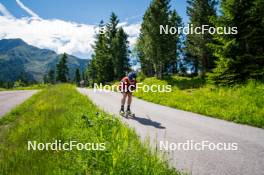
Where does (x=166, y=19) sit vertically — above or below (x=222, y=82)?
above

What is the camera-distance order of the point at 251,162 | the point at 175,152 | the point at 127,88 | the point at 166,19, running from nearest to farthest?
1. the point at 251,162
2. the point at 175,152
3. the point at 127,88
4. the point at 166,19

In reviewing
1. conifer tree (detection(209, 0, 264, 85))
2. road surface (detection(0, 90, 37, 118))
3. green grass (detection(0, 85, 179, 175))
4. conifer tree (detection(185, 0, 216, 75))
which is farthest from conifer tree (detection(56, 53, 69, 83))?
green grass (detection(0, 85, 179, 175))

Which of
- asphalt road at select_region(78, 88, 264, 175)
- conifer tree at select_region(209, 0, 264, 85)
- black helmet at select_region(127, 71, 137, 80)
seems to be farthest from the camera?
conifer tree at select_region(209, 0, 264, 85)

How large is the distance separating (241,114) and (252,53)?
12308 millimetres

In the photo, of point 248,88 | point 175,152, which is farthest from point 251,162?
point 248,88

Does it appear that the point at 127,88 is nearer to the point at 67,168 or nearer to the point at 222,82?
the point at 67,168

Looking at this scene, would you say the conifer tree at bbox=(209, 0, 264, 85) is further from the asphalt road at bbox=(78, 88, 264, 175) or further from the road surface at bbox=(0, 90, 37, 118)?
the road surface at bbox=(0, 90, 37, 118)

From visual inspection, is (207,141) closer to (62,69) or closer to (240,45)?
(240,45)

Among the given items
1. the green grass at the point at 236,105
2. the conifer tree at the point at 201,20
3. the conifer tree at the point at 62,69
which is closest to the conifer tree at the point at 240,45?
the green grass at the point at 236,105

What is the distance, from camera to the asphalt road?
220 inches

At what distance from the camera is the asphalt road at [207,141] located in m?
5.58

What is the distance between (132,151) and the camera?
556 cm

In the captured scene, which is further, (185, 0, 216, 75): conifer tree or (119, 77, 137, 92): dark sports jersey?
(185, 0, 216, 75): conifer tree

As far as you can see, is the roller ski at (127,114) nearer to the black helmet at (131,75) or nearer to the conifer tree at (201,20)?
the black helmet at (131,75)
